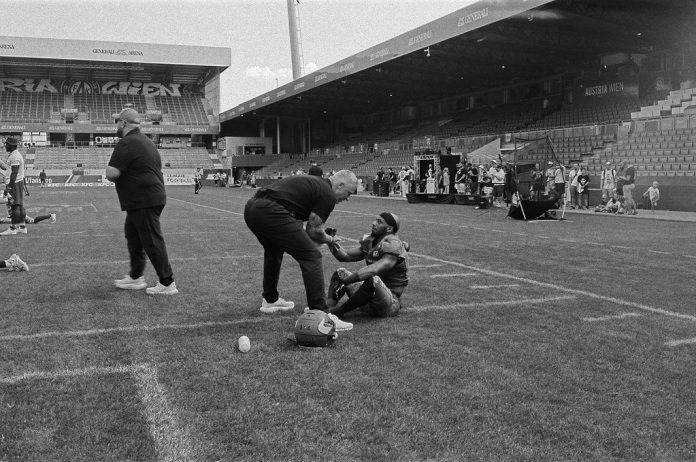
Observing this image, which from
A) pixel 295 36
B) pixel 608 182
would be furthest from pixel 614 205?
pixel 295 36

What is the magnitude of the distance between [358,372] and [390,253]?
1.71 metres

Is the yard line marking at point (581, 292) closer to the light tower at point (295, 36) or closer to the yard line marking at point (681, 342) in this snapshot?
the yard line marking at point (681, 342)

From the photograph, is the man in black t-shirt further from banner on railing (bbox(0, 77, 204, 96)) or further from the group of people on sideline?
banner on railing (bbox(0, 77, 204, 96))

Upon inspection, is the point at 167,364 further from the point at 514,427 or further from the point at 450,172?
the point at 450,172

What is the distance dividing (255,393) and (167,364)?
88 cm

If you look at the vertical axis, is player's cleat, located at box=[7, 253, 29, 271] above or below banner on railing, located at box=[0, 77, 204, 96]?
below

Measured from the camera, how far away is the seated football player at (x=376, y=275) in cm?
554

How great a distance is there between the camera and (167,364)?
4305mm

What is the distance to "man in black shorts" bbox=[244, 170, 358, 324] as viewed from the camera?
5.16 meters

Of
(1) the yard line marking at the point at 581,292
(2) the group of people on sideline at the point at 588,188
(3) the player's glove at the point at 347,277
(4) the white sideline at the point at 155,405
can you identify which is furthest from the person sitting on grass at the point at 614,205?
(4) the white sideline at the point at 155,405

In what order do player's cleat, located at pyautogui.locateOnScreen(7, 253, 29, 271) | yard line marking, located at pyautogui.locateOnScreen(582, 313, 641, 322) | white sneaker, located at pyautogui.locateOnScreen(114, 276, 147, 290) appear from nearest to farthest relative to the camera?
yard line marking, located at pyautogui.locateOnScreen(582, 313, 641, 322) < white sneaker, located at pyautogui.locateOnScreen(114, 276, 147, 290) < player's cleat, located at pyautogui.locateOnScreen(7, 253, 29, 271)

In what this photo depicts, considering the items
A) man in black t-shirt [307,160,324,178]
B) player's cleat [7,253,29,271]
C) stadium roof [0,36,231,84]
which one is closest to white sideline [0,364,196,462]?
man in black t-shirt [307,160,324,178]

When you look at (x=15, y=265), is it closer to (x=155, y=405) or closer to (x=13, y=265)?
(x=13, y=265)

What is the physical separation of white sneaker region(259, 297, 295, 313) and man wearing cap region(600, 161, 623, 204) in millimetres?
19503
